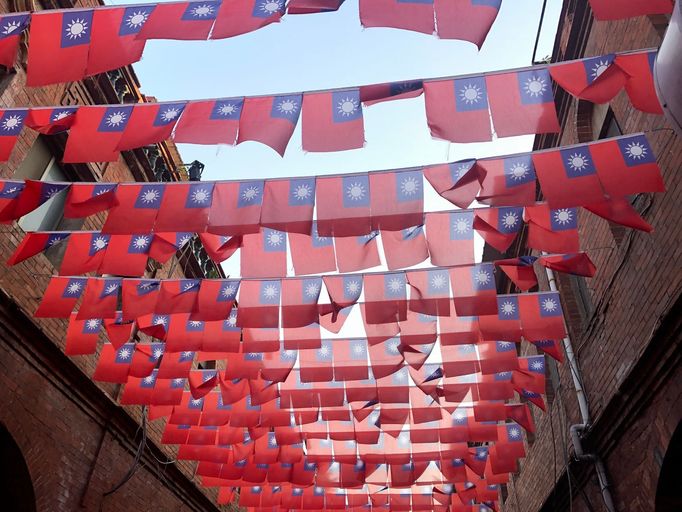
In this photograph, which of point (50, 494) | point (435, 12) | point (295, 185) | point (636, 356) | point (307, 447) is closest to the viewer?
point (435, 12)

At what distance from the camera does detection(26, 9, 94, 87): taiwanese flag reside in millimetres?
4457

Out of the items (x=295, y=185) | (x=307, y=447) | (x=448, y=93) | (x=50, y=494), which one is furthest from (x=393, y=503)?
(x=448, y=93)

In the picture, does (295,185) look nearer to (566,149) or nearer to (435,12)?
(435,12)

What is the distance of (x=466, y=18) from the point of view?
396cm

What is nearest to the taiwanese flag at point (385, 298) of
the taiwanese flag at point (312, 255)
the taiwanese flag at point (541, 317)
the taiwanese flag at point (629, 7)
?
→ the taiwanese flag at point (312, 255)

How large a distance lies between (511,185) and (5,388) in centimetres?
616

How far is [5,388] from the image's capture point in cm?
682

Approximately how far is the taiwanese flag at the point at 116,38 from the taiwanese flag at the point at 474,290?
405cm

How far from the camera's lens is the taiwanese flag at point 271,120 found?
4.71 metres

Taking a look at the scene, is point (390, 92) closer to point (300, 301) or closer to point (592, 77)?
point (592, 77)

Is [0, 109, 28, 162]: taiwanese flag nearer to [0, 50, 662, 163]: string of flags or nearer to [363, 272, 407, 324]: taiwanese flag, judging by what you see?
[0, 50, 662, 163]: string of flags

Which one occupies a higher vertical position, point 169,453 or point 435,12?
point 435,12

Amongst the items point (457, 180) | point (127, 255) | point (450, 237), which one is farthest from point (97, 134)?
point (450, 237)

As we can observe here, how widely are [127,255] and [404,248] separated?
307 centimetres
